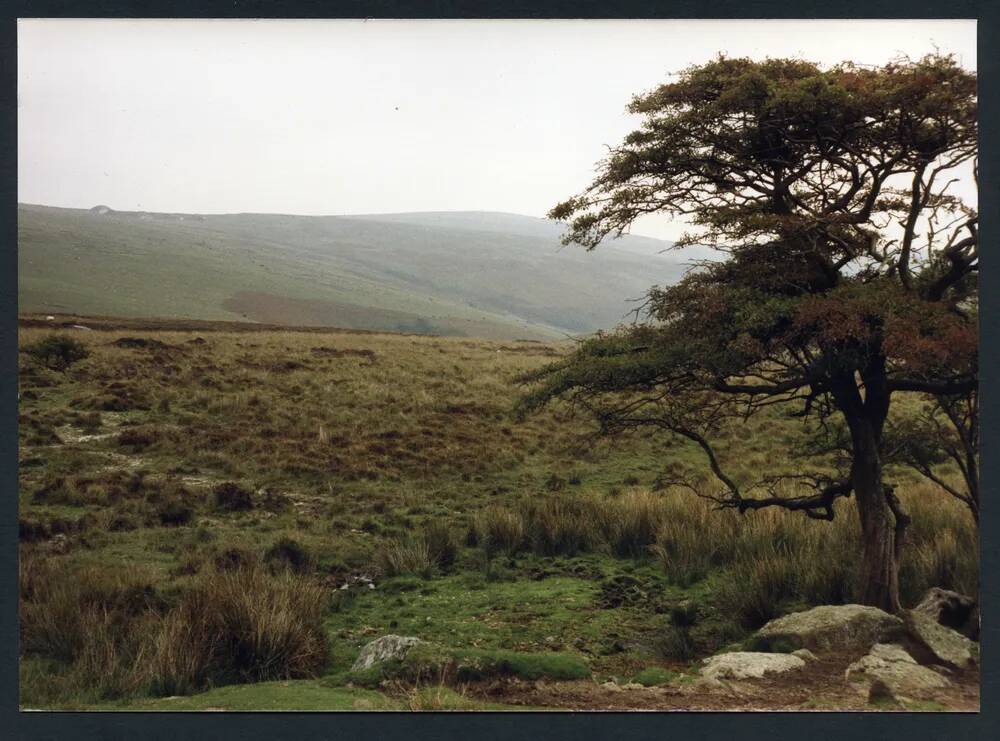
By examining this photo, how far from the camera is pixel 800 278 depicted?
979cm

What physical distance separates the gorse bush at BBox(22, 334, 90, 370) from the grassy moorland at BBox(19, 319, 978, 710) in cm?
19

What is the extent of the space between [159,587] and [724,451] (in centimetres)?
1556

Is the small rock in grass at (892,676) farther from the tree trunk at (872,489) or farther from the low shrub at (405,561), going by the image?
the low shrub at (405,561)

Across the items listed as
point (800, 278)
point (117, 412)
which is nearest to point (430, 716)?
point (800, 278)

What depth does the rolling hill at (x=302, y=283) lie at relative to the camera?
86000 mm

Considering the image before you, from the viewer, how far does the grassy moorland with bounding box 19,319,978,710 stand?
8594mm

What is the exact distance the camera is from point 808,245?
32.6ft

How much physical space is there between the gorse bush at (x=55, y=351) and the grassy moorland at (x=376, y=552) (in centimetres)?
19

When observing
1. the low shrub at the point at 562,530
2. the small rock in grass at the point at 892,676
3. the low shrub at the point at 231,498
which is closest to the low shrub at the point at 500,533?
the low shrub at the point at 562,530

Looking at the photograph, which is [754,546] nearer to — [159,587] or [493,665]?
[493,665]

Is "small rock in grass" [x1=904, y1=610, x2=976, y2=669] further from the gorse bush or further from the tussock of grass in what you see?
the gorse bush

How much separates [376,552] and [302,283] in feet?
408

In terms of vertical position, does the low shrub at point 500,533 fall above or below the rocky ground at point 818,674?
below

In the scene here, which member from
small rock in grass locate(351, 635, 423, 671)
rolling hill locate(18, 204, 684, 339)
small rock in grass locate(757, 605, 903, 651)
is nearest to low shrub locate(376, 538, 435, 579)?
small rock in grass locate(351, 635, 423, 671)
